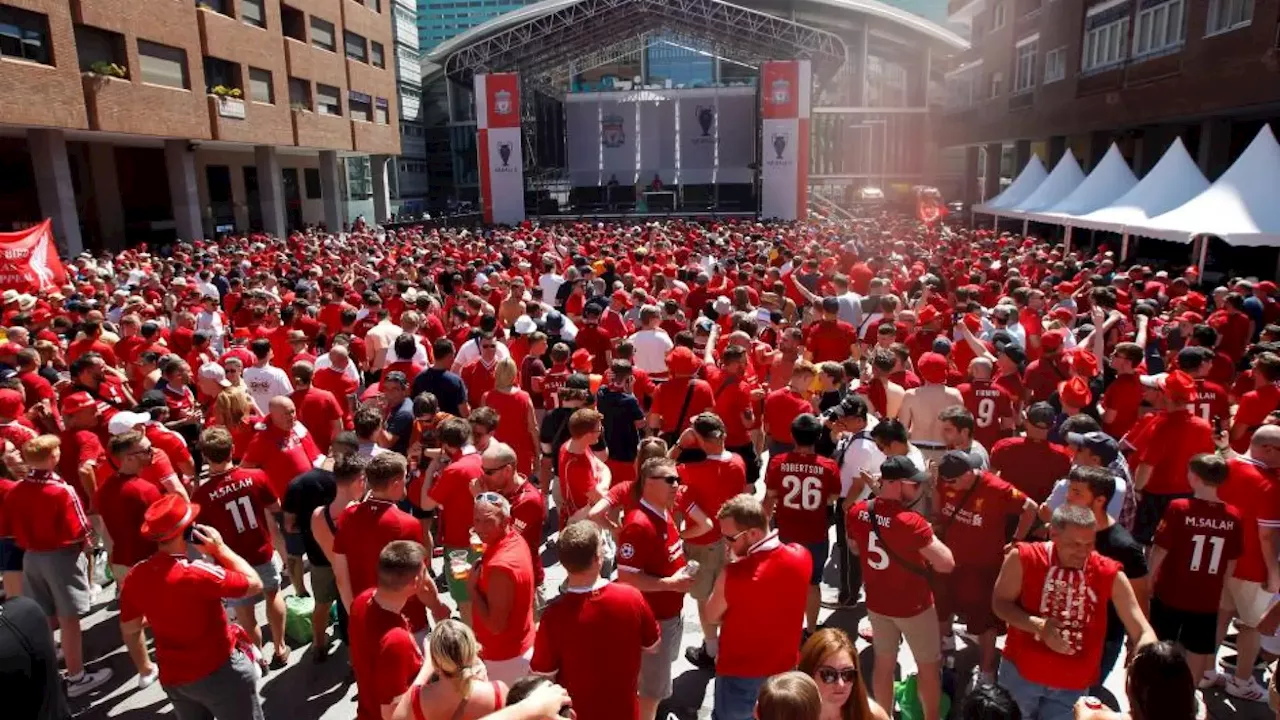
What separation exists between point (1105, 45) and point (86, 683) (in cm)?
2996

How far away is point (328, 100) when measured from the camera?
114 ft

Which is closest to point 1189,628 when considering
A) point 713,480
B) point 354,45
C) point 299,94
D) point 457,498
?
point 713,480

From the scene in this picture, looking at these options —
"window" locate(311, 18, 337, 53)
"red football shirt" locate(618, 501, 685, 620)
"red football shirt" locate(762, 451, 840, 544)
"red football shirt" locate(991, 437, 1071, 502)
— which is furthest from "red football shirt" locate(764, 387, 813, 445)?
"window" locate(311, 18, 337, 53)

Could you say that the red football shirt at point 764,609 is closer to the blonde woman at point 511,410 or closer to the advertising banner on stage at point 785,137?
the blonde woman at point 511,410

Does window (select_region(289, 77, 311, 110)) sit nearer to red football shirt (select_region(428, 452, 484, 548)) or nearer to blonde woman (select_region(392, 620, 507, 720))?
red football shirt (select_region(428, 452, 484, 548))

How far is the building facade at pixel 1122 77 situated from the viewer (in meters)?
17.9

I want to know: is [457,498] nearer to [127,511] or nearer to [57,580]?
[127,511]

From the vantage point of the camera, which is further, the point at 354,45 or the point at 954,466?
the point at 354,45

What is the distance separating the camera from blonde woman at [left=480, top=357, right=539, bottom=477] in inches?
246

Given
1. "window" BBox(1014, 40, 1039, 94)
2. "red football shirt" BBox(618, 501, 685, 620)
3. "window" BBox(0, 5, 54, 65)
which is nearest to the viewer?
"red football shirt" BBox(618, 501, 685, 620)

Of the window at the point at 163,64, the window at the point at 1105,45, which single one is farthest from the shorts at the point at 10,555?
the window at the point at 1105,45

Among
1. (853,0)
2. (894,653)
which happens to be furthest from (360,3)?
(894,653)

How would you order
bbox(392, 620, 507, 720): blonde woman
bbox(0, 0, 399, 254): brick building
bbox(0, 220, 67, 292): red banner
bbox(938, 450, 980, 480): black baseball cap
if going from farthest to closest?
bbox(0, 0, 399, 254): brick building < bbox(0, 220, 67, 292): red banner < bbox(938, 450, 980, 480): black baseball cap < bbox(392, 620, 507, 720): blonde woman

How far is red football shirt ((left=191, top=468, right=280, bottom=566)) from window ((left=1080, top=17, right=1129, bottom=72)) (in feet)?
87.9
